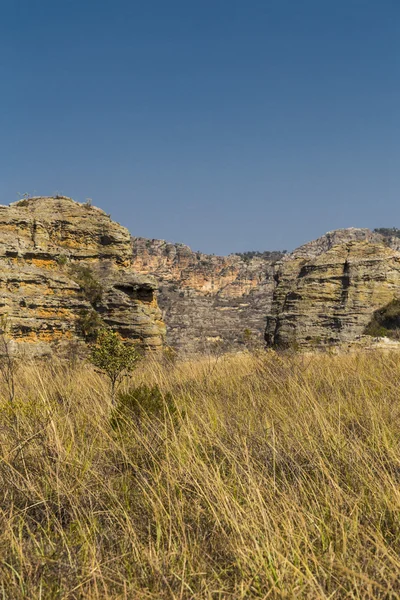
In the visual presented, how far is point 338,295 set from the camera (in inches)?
1163

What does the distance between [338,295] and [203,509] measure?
2885 centimetres

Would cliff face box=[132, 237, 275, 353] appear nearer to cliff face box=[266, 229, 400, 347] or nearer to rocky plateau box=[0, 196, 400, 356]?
cliff face box=[266, 229, 400, 347]

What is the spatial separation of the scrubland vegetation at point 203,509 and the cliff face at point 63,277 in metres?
13.4

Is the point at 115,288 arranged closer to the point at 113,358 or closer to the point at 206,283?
the point at 113,358

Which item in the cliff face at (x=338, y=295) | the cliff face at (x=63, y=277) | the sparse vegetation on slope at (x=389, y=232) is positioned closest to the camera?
the cliff face at (x=63, y=277)

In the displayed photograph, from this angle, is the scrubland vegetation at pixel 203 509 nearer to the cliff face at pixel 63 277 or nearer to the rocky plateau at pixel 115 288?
the rocky plateau at pixel 115 288

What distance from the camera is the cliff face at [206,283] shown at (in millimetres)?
84688

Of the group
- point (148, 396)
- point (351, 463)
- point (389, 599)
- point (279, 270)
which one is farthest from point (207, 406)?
point (279, 270)

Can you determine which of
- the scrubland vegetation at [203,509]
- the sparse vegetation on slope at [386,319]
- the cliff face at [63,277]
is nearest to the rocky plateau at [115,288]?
the cliff face at [63,277]

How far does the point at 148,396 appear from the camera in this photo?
13.9ft

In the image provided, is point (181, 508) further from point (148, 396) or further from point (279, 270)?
point (279, 270)

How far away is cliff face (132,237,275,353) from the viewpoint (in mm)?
84688

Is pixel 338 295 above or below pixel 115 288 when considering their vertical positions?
above

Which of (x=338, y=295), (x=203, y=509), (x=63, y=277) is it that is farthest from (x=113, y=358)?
(x=338, y=295)
